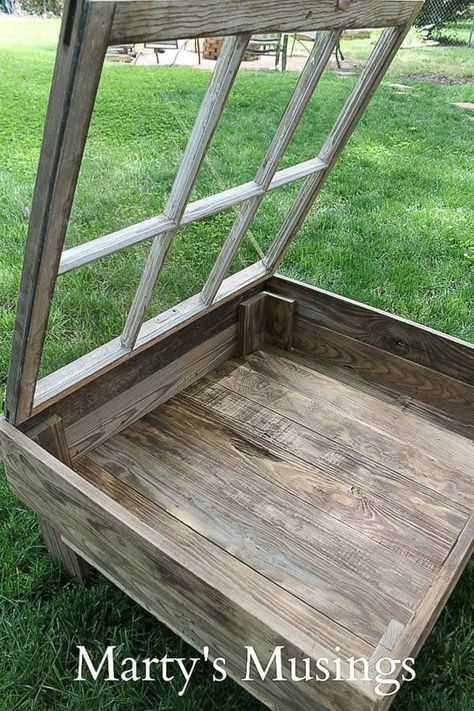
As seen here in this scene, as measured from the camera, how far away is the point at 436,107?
18.1ft

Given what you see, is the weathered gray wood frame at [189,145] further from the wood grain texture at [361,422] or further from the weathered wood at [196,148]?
the wood grain texture at [361,422]

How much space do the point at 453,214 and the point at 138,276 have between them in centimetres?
260

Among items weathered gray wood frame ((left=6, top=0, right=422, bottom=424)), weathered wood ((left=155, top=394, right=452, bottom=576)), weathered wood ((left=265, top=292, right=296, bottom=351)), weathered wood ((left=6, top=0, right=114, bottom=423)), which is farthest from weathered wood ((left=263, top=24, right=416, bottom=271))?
weathered wood ((left=6, top=0, right=114, bottom=423))

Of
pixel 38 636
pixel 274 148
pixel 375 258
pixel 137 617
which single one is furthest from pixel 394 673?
pixel 375 258

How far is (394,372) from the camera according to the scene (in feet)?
6.37

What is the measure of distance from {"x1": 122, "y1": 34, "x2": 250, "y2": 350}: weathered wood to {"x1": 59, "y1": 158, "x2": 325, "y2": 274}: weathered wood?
5 cm

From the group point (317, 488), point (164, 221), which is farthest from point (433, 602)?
point (164, 221)

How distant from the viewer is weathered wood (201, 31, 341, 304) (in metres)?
1.28

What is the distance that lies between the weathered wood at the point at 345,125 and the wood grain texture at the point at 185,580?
3.22ft

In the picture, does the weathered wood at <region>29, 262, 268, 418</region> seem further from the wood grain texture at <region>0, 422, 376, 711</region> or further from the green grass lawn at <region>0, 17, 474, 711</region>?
the wood grain texture at <region>0, 422, 376, 711</region>

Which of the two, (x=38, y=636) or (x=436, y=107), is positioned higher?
(x=436, y=107)

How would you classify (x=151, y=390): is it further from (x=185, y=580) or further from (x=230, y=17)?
(x=230, y=17)

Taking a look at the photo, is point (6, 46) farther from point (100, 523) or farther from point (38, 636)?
point (38, 636)

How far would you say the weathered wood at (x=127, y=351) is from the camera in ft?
4.63
